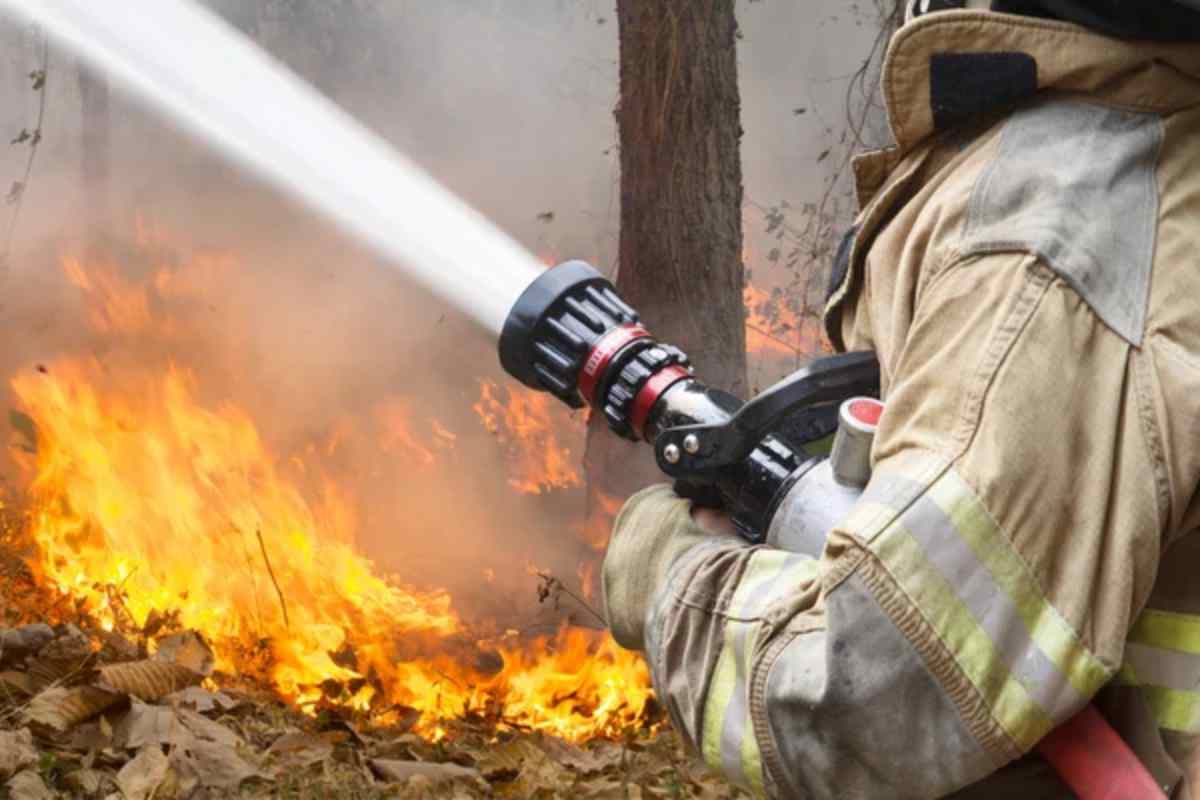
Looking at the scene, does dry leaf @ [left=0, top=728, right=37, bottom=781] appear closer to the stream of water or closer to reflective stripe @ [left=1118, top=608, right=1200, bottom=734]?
the stream of water

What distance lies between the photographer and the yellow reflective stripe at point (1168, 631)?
1.52m

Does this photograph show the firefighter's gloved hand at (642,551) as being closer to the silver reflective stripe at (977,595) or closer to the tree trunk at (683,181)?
the silver reflective stripe at (977,595)

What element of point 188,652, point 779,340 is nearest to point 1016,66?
point 188,652

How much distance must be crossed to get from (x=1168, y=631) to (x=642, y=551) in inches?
27.6

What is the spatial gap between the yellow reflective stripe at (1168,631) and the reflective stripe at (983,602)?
0.17 meters

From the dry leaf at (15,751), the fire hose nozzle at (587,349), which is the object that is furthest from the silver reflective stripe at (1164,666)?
the dry leaf at (15,751)

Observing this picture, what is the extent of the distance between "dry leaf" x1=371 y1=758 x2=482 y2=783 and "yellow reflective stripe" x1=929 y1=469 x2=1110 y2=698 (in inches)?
111

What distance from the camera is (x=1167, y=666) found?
1.53 meters

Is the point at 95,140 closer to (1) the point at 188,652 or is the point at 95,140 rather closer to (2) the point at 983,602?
(1) the point at 188,652

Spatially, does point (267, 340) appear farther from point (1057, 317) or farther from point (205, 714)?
point (1057, 317)

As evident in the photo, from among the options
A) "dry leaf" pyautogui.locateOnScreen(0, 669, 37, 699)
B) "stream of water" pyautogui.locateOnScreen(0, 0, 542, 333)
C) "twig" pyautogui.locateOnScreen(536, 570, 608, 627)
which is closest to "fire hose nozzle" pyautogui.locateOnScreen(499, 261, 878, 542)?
"stream of water" pyautogui.locateOnScreen(0, 0, 542, 333)

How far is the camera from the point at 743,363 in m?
5.53

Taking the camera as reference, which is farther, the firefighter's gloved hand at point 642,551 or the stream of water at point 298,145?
the stream of water at point 298,145

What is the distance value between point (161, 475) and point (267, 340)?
1.11m
